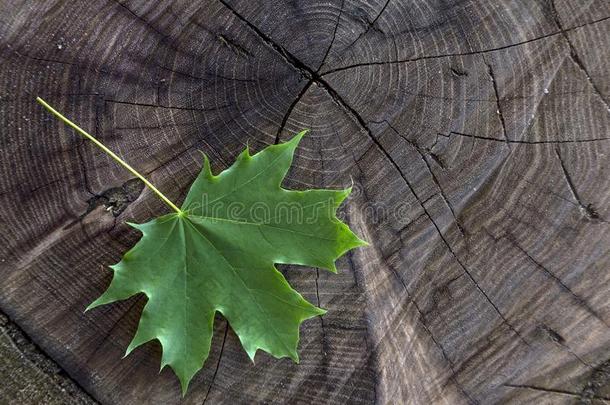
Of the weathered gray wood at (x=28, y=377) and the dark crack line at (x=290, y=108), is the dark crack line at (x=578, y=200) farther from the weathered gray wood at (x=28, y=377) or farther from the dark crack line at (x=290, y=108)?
the weathered gray wood at (x=28, y=377)

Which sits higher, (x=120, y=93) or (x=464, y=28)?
(x=120, y=93)

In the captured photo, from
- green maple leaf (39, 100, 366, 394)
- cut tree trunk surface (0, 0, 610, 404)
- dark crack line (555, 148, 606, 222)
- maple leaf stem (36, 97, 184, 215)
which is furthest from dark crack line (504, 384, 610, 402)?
maple leaf stem (36, 97, 184, 215)

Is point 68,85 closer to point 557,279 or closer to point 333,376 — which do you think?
point 333,376

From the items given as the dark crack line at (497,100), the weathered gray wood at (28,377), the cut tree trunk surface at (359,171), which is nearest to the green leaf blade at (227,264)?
the cut tree trunk surface at (359,171)

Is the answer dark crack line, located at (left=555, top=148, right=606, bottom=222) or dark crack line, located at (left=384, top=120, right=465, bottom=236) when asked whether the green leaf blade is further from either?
dark crack line, located at (left=555, top=148, right=606, bottom=222)

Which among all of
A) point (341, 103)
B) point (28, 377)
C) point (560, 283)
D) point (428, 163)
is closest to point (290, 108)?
point (341, 103)

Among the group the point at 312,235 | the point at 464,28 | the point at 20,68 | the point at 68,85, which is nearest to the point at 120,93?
the point at 68,85

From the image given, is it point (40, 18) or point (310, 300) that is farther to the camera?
point (310, 300)
